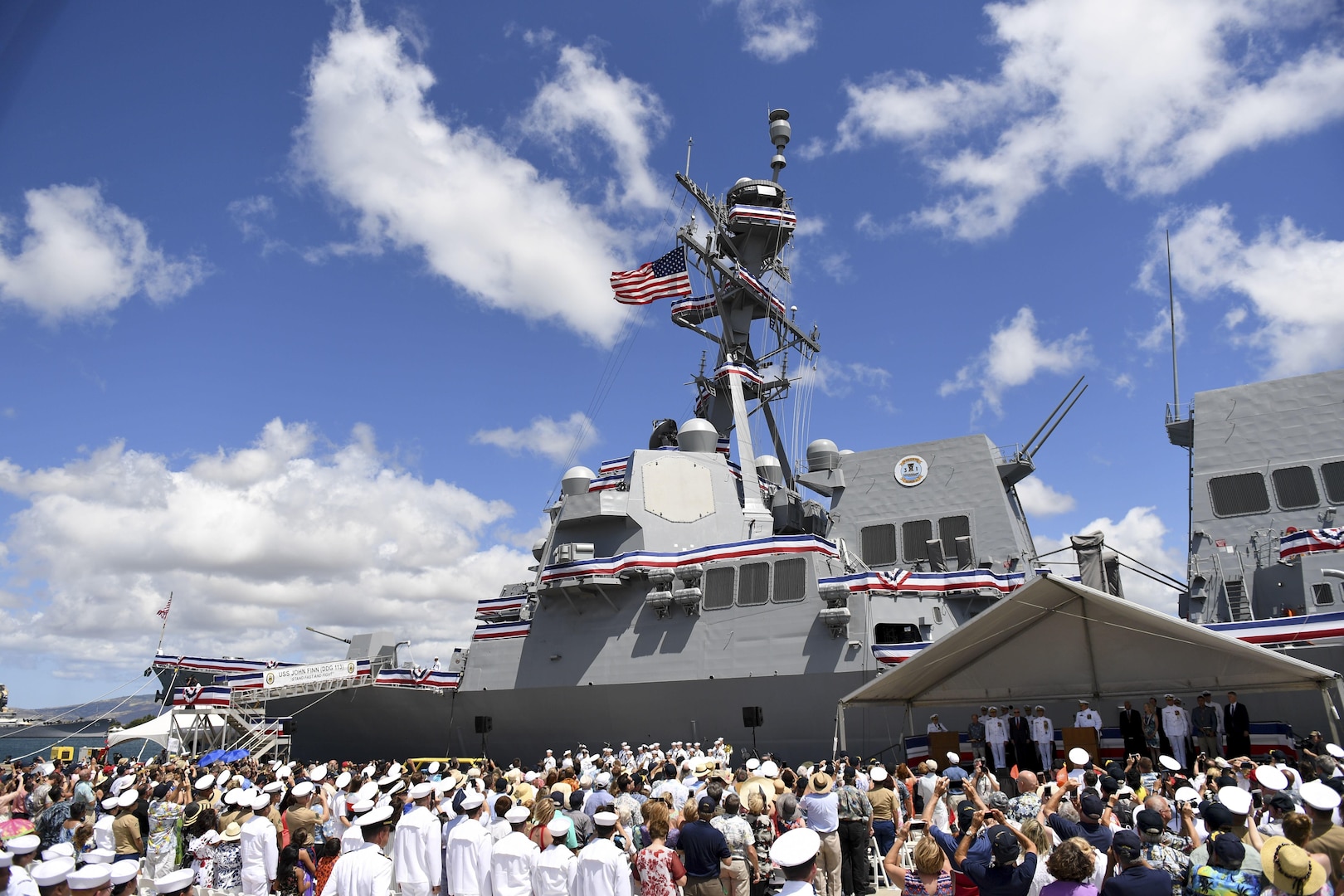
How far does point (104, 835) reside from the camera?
324 inches

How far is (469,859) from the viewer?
6.61 meters

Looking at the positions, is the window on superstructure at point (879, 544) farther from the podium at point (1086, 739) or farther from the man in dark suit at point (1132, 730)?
the podium at point (1086, 739)

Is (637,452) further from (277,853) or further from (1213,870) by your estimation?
(1213,870)

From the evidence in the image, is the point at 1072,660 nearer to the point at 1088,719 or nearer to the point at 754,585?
the point at 1088,719

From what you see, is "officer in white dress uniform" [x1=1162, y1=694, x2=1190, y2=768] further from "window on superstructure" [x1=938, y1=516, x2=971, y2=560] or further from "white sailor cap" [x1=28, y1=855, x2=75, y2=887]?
"white sailor cap" [x1=28, y1=855, x2=75, y2=887]

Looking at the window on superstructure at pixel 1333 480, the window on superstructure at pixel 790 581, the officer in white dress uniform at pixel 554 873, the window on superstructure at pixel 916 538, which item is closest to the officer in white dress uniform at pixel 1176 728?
the window on superstructure at pixel 1333 480

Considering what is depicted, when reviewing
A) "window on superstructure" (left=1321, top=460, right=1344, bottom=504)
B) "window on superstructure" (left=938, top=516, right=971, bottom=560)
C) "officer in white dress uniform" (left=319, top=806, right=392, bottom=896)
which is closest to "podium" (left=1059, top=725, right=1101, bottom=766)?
"window on superstructure" (left=938, top=516, right=971, bottom=560)

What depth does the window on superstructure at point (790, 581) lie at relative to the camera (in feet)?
63.6

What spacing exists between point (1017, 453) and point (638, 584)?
10189 millimetres

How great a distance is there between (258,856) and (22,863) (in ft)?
5.34

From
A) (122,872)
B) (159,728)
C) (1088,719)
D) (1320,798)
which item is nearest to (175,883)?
(122,872)

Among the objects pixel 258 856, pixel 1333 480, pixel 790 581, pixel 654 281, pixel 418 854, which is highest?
pixel 654 281

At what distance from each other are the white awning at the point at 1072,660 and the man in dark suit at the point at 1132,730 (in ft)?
1.14

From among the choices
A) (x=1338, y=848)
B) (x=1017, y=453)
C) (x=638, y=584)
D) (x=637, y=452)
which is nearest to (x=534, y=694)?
(x=638, y=584)
